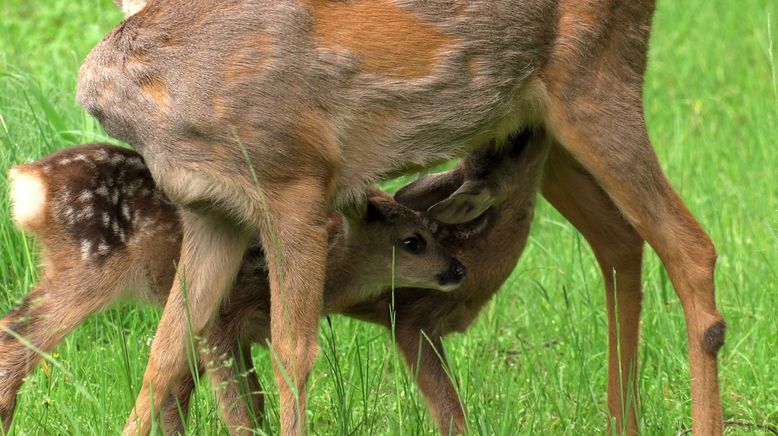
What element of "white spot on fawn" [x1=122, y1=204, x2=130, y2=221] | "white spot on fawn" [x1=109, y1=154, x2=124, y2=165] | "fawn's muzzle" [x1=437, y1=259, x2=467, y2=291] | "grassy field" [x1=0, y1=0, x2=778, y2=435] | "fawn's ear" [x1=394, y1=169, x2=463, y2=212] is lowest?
"grassy field" [x1=0, y1=0, x2=778, y2=435]

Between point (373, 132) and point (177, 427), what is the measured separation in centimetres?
156

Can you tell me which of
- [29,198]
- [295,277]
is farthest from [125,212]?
→ [295,277]

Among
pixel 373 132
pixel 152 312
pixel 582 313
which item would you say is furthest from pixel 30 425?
pixel 582 313

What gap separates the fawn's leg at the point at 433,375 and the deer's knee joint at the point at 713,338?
101 cm

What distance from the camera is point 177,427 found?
5.95 m

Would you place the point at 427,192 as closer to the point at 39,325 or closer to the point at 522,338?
the point at 522,338

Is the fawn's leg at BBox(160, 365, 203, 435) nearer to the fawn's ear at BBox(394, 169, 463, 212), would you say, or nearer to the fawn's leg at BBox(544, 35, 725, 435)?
the fawn's ear at BBox(394, 169, 463, 212)

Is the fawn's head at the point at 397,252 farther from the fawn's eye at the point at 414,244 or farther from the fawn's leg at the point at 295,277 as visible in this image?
the fawn's leg at the point at 295,277

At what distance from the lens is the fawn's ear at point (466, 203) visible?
6250 millimetres

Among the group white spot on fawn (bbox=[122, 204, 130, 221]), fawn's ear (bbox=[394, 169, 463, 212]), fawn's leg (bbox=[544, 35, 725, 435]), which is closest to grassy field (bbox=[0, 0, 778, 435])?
fawn's leg (bbox=[544, 35, 725, 435])

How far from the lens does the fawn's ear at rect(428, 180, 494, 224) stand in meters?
6.25

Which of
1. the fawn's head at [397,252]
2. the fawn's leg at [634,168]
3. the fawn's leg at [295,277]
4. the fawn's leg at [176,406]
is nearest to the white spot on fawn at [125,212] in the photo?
the fawn's leg at [176,406]

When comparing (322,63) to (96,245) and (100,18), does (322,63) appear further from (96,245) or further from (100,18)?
(100,18)

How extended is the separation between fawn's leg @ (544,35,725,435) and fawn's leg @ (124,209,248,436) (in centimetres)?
130
